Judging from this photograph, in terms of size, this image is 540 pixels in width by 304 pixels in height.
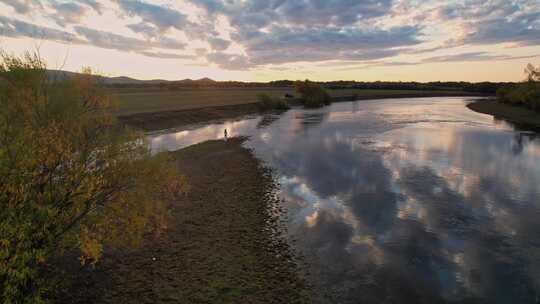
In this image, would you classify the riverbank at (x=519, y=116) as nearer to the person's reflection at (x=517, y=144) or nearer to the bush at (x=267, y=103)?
the person's reflection at (x=517, y=144)

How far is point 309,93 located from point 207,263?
12287 centimetres

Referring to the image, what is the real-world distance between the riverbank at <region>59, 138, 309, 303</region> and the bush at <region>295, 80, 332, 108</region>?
109355mm

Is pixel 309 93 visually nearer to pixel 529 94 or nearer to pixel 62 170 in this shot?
pixel 529 94

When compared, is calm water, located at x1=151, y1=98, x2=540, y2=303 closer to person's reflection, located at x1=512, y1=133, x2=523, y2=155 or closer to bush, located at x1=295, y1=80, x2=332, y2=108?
person's reflection, located at x1=512, y1=133, x2=523, y2=155

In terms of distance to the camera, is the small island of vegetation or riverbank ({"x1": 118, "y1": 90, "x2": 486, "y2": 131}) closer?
riverbank ({"x1": 118, "y1": 90, "x2": 486, "y2": 131})

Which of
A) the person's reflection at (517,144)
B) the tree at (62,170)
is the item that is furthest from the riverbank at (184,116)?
the person's reflection at (517,144)

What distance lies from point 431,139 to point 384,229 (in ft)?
118

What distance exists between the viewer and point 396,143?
1854 inches

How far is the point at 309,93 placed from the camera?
13350cm

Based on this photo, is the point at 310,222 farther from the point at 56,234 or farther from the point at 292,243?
the point at 56,234

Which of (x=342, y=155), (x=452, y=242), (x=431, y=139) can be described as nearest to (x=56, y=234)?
(x=452, y=242)

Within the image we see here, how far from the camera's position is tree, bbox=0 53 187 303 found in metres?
9.77

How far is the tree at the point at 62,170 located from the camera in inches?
385

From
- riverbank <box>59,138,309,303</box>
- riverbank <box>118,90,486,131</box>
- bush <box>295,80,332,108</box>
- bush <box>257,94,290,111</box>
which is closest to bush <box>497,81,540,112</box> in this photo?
bush <box>295,80,332,108</box>
